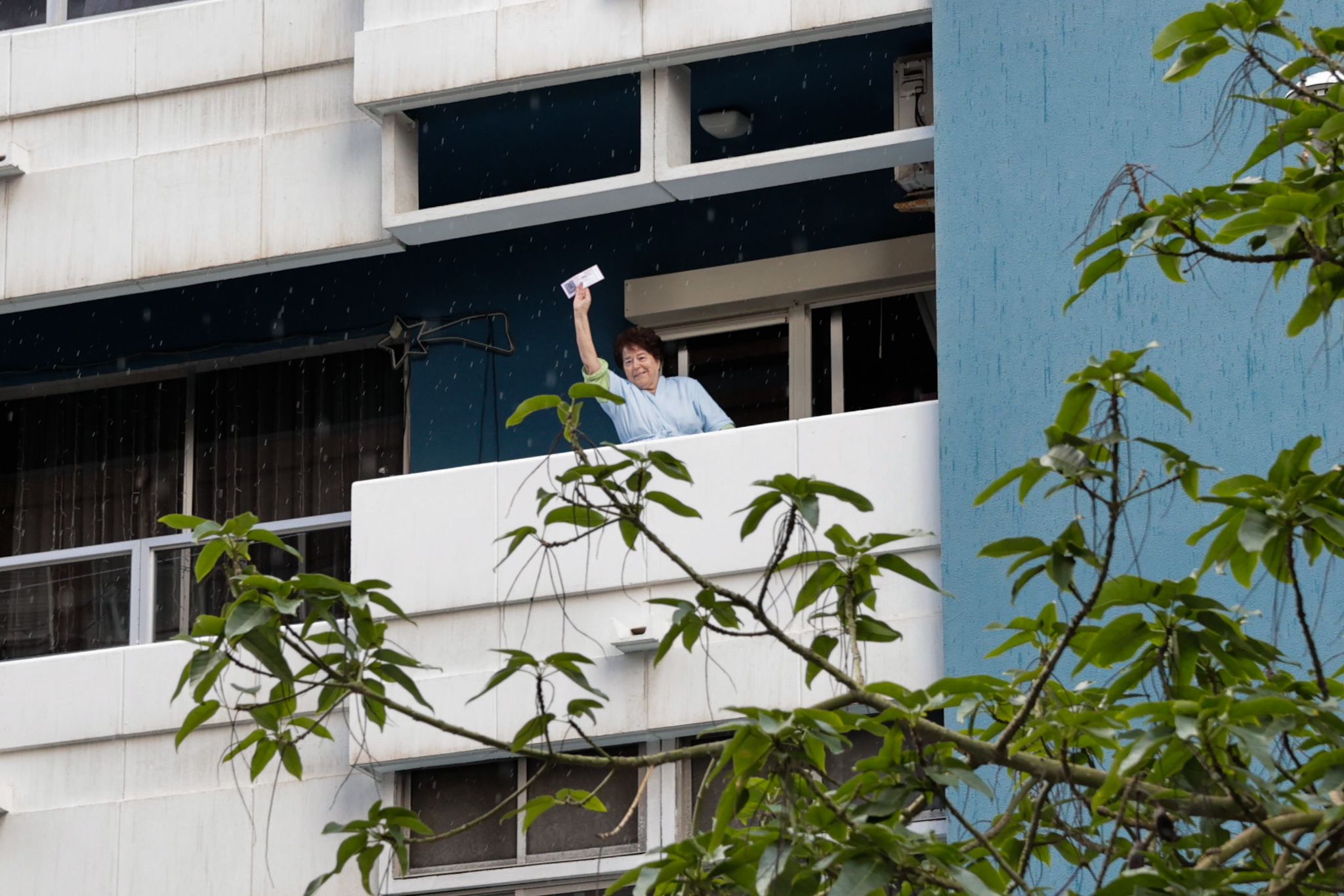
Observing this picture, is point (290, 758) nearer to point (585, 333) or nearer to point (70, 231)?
point (585, 333)

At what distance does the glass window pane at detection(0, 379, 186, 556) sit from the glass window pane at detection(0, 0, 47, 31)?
1990 millimetres

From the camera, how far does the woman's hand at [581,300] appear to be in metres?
11.1

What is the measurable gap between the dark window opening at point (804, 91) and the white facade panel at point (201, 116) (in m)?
2.14

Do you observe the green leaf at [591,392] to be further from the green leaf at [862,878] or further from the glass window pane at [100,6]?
the glass window pane at [100,6]

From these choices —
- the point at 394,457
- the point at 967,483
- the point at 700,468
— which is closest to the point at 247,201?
the point at 394,457

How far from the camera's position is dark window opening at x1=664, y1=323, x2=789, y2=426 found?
40.7 ft

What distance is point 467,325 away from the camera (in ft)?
42.5

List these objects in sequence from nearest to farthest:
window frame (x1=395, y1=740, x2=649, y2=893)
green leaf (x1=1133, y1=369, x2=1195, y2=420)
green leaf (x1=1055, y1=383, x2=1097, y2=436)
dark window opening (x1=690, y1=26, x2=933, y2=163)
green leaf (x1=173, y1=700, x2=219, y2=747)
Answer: green leaf (x1=1133, y1=369, x2=1195, y2=420)
green leaf (x1=1055, y1=383, x2=1097, y2=436)
green leaf (x1=173, y1=700, x2=219, y2=747)
window frame (x1=395, y1=740, x2=649, y2=893)
dark window opening (x1=690, y1=26, x2=933, y2=163)

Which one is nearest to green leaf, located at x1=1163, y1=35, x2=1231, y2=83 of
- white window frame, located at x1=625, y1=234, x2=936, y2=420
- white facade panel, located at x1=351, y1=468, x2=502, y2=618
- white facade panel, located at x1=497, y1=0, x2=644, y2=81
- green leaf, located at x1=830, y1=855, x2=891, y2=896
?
green leaf, located at x1=830, y1=855, x2=891, y2=896

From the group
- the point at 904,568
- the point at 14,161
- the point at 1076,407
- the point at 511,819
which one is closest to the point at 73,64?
the point at 14,161

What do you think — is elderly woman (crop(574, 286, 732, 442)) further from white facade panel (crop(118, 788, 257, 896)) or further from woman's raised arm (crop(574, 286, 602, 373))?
white facade panel (crop(118, 788, 257, 896))

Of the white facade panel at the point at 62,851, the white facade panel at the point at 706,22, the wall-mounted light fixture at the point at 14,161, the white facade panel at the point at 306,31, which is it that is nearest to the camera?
the white facade panel at the point at 706,22

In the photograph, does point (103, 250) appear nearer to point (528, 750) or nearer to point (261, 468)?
point (261, 468)

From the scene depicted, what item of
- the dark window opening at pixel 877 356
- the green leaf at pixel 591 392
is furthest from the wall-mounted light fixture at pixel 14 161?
the green leaf at pixel 591 392
